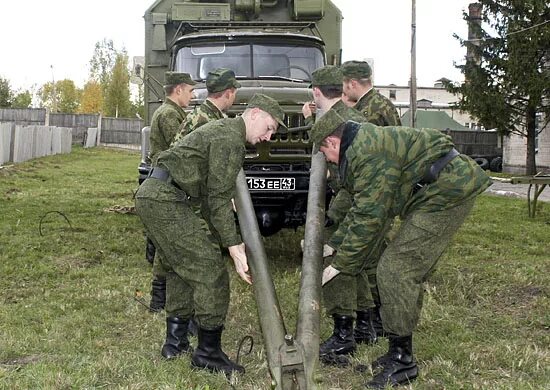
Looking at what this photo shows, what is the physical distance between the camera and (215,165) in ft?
14.0

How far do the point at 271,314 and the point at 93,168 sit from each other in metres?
20.3

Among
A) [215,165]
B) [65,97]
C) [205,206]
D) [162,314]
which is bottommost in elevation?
[162,314]

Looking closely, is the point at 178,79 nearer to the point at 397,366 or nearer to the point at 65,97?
the point at 397,366

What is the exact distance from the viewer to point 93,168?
23594 mm

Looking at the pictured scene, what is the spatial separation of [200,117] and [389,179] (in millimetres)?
1993

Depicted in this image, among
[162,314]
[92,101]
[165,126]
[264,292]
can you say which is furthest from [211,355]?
[92,101]

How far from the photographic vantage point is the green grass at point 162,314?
14.4 feet

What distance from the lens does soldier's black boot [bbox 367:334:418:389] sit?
4316 millimetres

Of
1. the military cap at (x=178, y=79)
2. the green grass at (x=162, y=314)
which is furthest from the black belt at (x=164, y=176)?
the military cap at (x=178, y=79)

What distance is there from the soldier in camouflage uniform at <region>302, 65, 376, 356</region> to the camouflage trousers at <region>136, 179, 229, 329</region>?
30.9 inches

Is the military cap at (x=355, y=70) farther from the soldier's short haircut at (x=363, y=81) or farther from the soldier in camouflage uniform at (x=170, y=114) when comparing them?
the soldier in camouflage uniform at (x=170, y=114)

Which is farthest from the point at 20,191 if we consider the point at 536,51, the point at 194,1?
the point at 536,51

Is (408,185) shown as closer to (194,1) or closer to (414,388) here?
(414,388)

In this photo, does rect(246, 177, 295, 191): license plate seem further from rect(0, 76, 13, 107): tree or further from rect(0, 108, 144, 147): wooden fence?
rect(0, 76, 13, 107): tree
